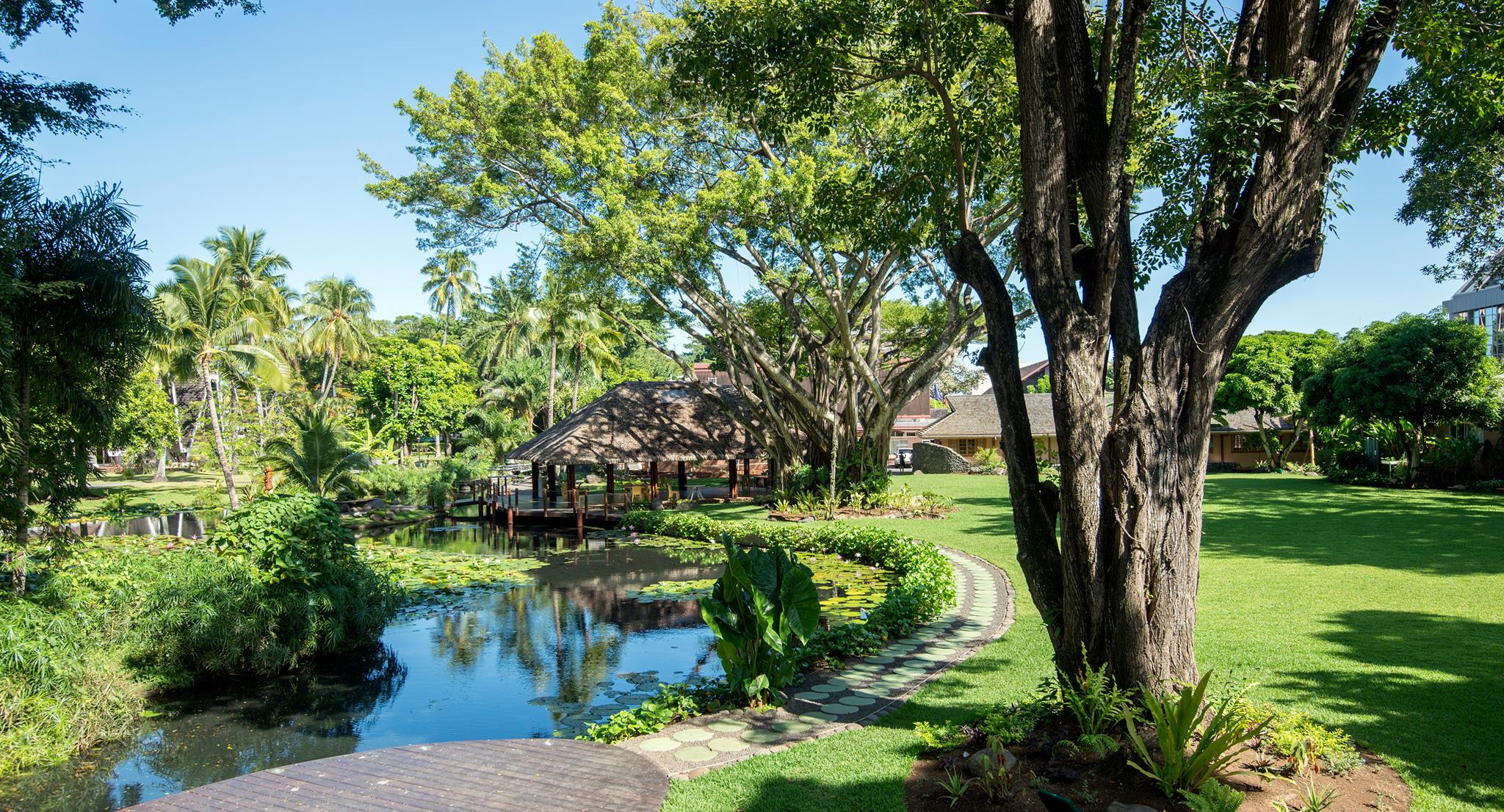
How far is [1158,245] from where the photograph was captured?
5.75 meters

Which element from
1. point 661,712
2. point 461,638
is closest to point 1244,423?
point 461,638

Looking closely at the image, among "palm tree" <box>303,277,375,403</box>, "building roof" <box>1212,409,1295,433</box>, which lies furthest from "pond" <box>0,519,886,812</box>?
"building roof" <box>1212,409,1295,433</box>

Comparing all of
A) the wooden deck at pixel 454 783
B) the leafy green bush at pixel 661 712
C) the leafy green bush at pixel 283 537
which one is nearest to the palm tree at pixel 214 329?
the leafy green bush at pixel 283 537

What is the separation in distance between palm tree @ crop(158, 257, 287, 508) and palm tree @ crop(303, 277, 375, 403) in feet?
36.8

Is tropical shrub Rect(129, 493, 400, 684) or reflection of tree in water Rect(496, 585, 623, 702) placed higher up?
tropical shrub Rect(129, 493, 400, 684)

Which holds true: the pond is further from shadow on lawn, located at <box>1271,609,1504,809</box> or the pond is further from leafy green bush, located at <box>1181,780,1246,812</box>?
shadow on lawn, located at <box>1271,609,1504,809</box>

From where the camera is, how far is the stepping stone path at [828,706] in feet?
18.7

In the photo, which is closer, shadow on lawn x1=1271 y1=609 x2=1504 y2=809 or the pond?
shadow on lawn x1=1271 y1=609 x2=1504 y2=809

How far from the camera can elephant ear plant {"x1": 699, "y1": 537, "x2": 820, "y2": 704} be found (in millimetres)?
6570

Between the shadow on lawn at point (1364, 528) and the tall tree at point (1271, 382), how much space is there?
34.9 feet

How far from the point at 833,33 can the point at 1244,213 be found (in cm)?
371

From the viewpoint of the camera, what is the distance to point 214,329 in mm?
23188

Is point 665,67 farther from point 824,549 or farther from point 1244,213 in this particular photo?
point 1244,213

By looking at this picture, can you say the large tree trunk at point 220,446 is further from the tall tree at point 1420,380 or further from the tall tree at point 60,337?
the tall tree at point 1420,380
